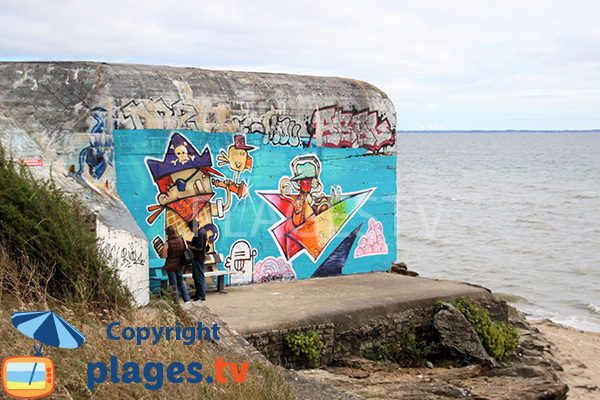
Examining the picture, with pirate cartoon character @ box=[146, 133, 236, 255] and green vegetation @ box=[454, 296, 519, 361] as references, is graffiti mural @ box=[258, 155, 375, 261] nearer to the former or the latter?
pirate cartoon character @ box=[146, 133, 236, 255]

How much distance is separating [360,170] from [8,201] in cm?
691

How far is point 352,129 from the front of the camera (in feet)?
39.9

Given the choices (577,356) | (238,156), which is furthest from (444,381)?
(577,356)

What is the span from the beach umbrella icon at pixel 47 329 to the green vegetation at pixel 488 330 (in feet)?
24.4

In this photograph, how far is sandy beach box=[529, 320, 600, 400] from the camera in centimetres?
1180

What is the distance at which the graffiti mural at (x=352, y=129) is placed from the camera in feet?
38.9

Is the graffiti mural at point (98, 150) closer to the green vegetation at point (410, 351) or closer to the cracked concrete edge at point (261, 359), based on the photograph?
the cracked concrete edge at point (261, 359)

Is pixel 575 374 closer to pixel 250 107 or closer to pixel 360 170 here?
pixel 360 170

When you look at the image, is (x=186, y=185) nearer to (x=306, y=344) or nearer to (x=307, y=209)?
(x=307, y=209)

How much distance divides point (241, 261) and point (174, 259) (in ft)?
6.55

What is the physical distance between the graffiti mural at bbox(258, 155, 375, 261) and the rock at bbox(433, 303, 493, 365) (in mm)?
2799

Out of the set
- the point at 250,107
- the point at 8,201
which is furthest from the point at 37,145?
the point at 250,107

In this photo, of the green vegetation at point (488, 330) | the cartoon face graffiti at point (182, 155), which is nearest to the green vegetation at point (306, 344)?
the green vegetation at point (488, 330)

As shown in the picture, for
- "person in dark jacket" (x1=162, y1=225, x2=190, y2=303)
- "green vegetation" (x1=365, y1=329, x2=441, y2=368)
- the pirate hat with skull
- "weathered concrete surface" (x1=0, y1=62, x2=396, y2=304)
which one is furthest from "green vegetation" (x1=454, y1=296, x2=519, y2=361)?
the pirate hat with skull
